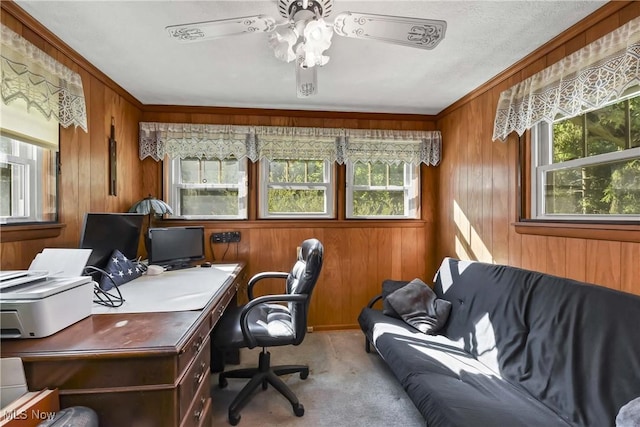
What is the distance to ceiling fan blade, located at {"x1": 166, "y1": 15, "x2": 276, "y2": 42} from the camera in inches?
51.8

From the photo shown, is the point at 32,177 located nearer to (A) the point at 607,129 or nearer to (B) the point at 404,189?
(B) the point at 404,189

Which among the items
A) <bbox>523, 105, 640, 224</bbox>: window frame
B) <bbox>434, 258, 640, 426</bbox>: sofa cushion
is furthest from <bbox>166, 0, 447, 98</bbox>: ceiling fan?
<bbox>434, 258, 640, 426</bbox>: sofa cushion

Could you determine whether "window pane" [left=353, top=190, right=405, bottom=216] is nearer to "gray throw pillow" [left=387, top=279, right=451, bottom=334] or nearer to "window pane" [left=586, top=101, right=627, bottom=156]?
"gray throw pillow" [left=387, top=279, right=451, bottom=334]

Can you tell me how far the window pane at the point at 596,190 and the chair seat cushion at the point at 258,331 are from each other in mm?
1977

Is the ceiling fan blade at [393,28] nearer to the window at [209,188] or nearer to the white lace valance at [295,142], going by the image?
the white lace valance at [295,142]

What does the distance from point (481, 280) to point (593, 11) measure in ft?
5.47

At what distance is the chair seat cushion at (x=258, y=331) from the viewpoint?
1870 millimetres

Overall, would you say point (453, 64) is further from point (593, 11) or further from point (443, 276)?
point (443, 276)

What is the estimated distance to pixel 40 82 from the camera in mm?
1688

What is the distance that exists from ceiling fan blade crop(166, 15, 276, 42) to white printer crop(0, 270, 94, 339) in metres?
1.18

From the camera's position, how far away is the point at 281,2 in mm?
1351

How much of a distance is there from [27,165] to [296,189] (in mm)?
2096

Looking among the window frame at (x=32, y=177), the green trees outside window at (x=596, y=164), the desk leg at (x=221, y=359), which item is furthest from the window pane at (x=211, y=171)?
the green trees outside window at (x=596, y=164)

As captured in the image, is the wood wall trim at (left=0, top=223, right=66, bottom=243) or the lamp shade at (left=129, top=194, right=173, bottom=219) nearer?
the wood wall trim at (left=0, top=223, right=66, bottom=243)
